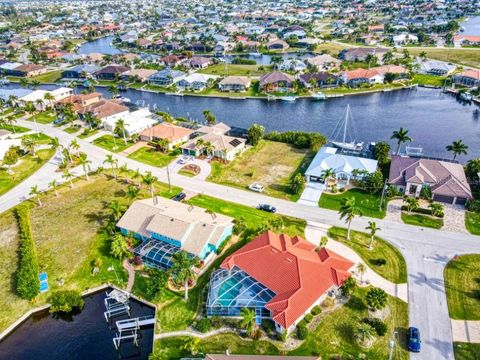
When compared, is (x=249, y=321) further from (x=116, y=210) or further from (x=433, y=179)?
(x=433, y=179)

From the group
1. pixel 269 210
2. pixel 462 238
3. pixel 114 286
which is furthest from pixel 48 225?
pixel 462 238

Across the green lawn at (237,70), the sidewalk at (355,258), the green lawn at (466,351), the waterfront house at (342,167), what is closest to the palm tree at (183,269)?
the sidewalk at (355,258)

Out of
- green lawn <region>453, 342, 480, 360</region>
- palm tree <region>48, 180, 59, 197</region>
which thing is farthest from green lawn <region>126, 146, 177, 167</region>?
green lawn <region>453, 342, 480, 360</region>

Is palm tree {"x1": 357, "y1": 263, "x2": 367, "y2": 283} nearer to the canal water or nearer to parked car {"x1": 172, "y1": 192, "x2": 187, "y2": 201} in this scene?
the canal water

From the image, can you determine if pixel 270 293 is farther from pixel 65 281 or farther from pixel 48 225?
pixel 48 225

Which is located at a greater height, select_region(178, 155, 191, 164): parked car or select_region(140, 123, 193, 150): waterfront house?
select_region(140, 123, 193, 150): waterfront house

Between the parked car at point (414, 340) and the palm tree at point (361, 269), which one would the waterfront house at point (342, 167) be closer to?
the palm tree at point (361, 269)

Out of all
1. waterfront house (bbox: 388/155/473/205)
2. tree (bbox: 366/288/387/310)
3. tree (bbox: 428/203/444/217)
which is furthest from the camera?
waterfront house (bbox: 388/155/473/205)
